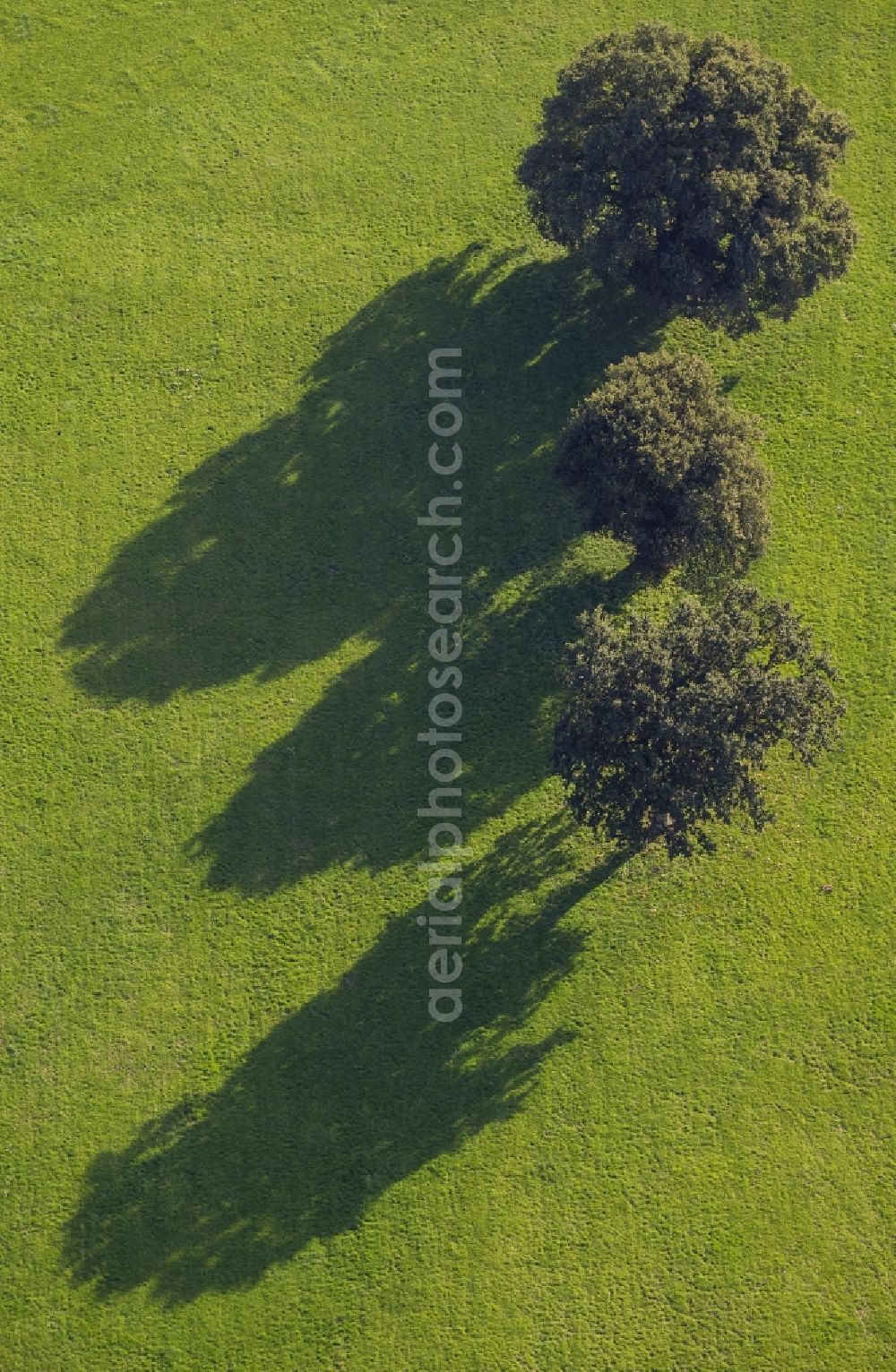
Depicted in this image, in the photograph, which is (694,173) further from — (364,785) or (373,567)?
(364,785)

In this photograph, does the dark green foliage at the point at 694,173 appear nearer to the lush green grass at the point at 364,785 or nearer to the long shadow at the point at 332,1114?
the lush green grass at the point at 364,785

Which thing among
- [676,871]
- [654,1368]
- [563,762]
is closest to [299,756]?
[563,762]

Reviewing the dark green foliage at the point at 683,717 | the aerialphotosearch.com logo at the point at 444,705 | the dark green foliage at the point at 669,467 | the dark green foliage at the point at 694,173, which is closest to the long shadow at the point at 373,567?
the aerialphotosearch.com logo at the point at 444,705

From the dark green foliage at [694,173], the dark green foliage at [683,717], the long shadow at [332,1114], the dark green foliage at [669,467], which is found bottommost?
the long shadow at [332,1114]

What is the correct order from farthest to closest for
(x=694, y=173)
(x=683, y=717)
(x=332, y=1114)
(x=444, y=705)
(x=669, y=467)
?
(x=444, y=705) → (x=694, y=173) → (x=332, y=1114) → (x=669, y=467) → (x=683, y=717)

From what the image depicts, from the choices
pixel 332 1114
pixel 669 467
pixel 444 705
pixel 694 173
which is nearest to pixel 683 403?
pixel 669 467

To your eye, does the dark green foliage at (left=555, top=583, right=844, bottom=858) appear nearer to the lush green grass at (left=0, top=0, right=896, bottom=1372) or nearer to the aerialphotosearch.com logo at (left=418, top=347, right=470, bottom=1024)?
the lush green grass at (left=0, top=0, right=896, bottom=1372)
